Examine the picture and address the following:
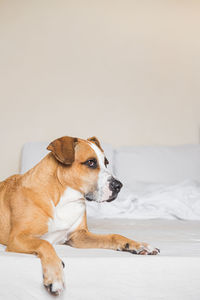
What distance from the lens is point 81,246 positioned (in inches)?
52.3

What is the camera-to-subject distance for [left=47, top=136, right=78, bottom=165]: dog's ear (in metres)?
1.30

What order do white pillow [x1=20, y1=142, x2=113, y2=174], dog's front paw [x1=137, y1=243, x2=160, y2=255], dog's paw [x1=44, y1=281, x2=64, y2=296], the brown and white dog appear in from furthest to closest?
white pillow [x1=20, y1=142, x2=113, y2=174], the brown and white dog, dog's front paw [x1=137, y1=243, x2=160, y2=255], dog's paw [x1=44, y1=281, x2=64, y2=296]

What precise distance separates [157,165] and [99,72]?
115 centimetres

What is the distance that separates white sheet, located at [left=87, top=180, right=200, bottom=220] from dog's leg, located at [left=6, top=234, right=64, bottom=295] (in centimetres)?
101

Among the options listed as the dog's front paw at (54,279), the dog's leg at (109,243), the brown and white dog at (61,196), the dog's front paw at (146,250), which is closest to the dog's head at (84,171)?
the brown and white dog at (61,196)

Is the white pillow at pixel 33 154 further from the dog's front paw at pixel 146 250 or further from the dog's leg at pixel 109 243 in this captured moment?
the dog's front paw at pixel 146 250

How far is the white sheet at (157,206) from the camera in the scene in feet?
6.79

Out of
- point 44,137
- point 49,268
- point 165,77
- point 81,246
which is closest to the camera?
point 49,268

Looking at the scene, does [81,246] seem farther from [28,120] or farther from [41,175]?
[28,120]

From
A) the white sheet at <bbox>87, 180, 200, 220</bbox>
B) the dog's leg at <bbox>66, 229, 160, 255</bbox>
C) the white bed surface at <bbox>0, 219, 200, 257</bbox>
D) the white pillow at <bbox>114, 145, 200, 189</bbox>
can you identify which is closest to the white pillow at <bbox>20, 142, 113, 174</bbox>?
the white pillow at <bbox>114, 145, 200, 189</bbox>

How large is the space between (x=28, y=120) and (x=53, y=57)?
2.24 ft

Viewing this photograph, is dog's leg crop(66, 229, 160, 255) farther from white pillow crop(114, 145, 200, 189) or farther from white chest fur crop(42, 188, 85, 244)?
white pillow crop(114, 145, 200, 189)

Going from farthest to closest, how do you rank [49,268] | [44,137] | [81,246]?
1. [44,137]
2. [81,246]
3. [49,268]

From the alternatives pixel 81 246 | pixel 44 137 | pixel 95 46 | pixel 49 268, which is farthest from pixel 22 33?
pixel 49 268
